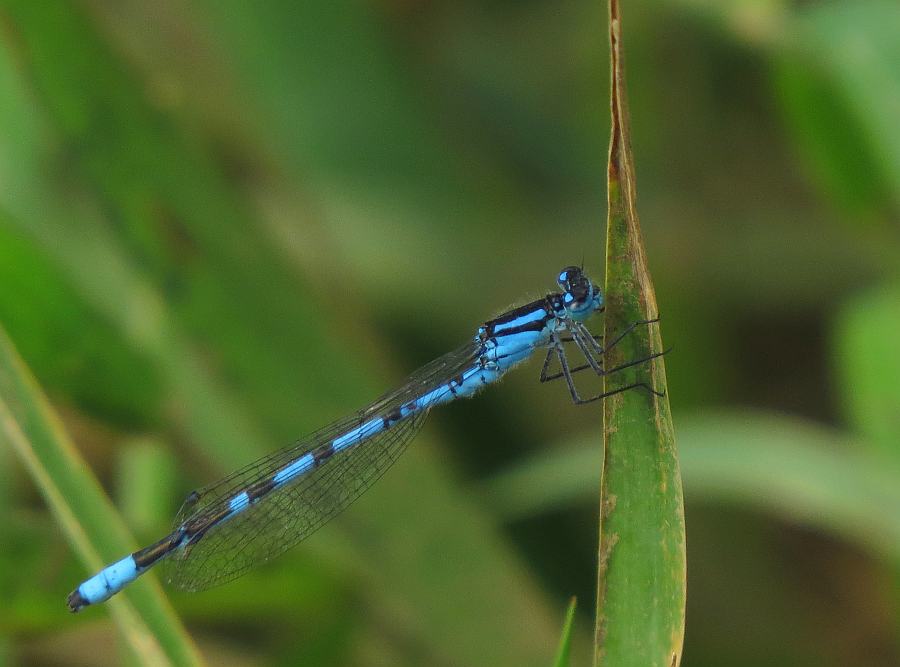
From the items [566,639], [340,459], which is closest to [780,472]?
[340,459]

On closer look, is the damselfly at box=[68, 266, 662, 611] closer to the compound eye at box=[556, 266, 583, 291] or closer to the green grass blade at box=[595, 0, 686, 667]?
the compound eye at box=[556, 266, 583, 291]

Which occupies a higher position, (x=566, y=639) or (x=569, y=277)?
(x=569, y=277)

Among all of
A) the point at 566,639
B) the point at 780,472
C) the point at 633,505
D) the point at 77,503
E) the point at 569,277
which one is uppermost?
the point at 569,277

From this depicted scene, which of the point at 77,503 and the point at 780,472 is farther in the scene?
the point at 780,472

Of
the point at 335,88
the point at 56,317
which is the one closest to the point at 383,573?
the point at 56,317

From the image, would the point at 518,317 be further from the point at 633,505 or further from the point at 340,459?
the point at 633,505

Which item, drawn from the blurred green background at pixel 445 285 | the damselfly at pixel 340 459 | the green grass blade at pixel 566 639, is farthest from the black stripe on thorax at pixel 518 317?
the green grass blade at pixel 566 639
